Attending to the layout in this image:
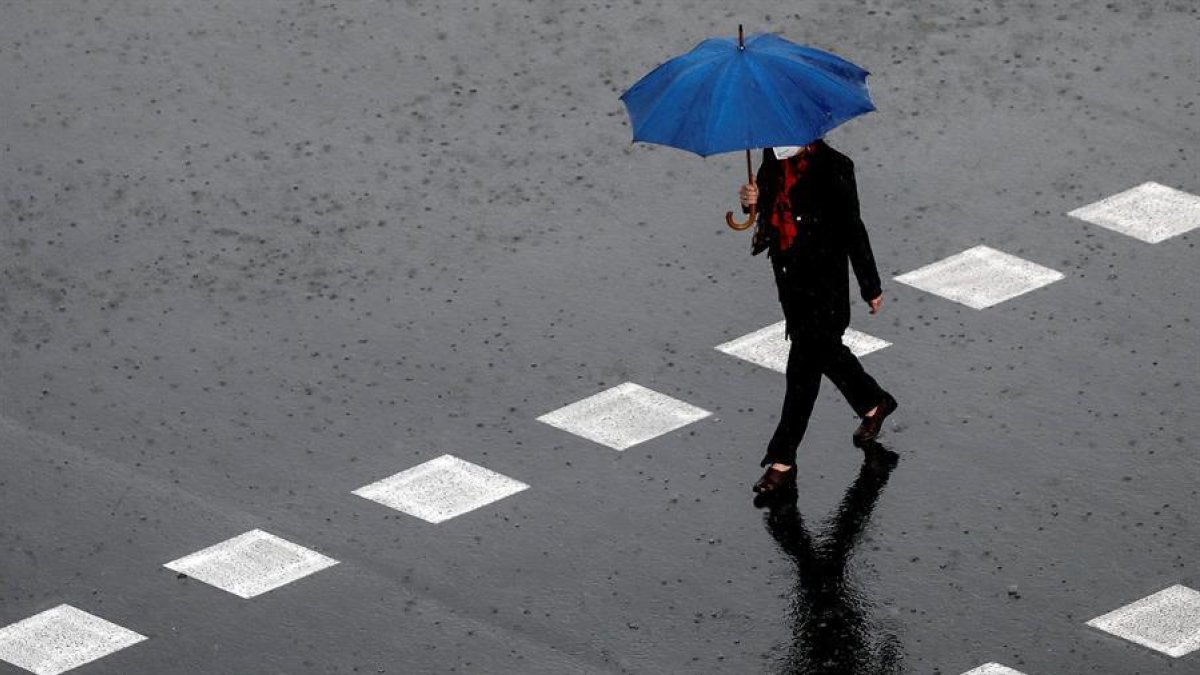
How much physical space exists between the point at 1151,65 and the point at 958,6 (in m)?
1.48

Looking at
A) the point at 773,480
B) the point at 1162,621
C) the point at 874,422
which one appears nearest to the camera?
the point at 1162,621

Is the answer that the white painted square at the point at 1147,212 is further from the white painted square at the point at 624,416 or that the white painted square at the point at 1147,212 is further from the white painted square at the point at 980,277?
the white painted square at the point at 624,416

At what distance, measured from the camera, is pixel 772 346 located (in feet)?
47.6

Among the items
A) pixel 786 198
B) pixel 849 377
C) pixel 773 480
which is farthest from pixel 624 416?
pixel 786 198

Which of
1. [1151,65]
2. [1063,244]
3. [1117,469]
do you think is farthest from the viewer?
[1151,65]

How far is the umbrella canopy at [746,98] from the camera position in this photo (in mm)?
12359

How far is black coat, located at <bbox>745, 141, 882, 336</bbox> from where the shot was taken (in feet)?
42.5

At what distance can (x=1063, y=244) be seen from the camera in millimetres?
15469

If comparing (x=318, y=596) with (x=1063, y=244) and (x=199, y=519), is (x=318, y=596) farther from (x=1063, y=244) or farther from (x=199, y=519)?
(x=1063, y=244)

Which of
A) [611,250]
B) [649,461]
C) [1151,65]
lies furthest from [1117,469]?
[1151,65]

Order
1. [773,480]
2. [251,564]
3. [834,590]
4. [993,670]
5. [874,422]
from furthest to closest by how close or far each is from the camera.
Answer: [874,422] → [773,480] → [251,564] → [834,590] → [993,670]

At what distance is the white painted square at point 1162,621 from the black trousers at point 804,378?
1.76 meters

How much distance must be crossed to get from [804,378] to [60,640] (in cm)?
348

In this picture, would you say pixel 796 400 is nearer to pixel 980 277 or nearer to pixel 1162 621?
pixel 1162 621
